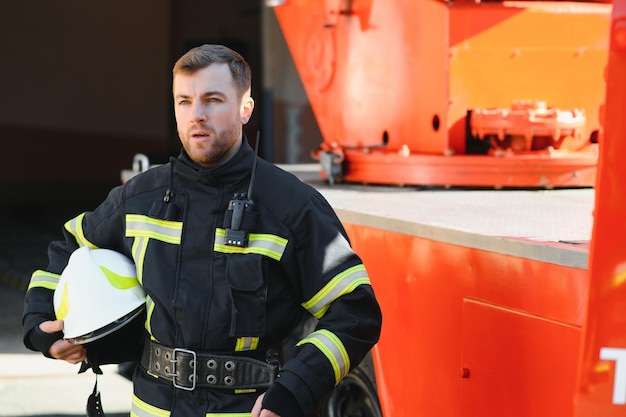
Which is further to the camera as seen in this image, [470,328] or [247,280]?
[470,328]

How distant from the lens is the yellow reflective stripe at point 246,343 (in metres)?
2.49

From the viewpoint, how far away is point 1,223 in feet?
51.2

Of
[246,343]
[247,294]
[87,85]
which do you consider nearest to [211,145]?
[247,294]

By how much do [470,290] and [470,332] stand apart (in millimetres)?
126

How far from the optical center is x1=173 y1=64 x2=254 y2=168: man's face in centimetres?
250

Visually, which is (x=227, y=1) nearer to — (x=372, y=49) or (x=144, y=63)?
(x=144, y=63)

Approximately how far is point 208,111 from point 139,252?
17.7 inches

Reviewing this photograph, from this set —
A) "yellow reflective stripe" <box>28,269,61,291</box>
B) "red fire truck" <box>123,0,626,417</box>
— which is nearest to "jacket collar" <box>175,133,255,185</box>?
"yellow reflective stripe" <box>28,269,61,291</box>

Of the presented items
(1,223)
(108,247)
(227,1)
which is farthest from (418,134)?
(227,1)

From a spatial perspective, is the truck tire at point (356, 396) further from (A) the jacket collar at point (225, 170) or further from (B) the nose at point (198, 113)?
(B) the nose at point (198, 113)

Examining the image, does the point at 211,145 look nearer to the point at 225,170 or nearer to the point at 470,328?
the point at 225,170

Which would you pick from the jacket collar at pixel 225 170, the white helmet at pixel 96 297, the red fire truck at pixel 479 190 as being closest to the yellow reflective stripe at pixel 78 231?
the white helmet at pixel 96 297

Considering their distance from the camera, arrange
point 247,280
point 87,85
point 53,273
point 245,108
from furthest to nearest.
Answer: point 87,85
point 53,273
point 245,108
point 247,280

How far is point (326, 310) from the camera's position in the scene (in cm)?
251
